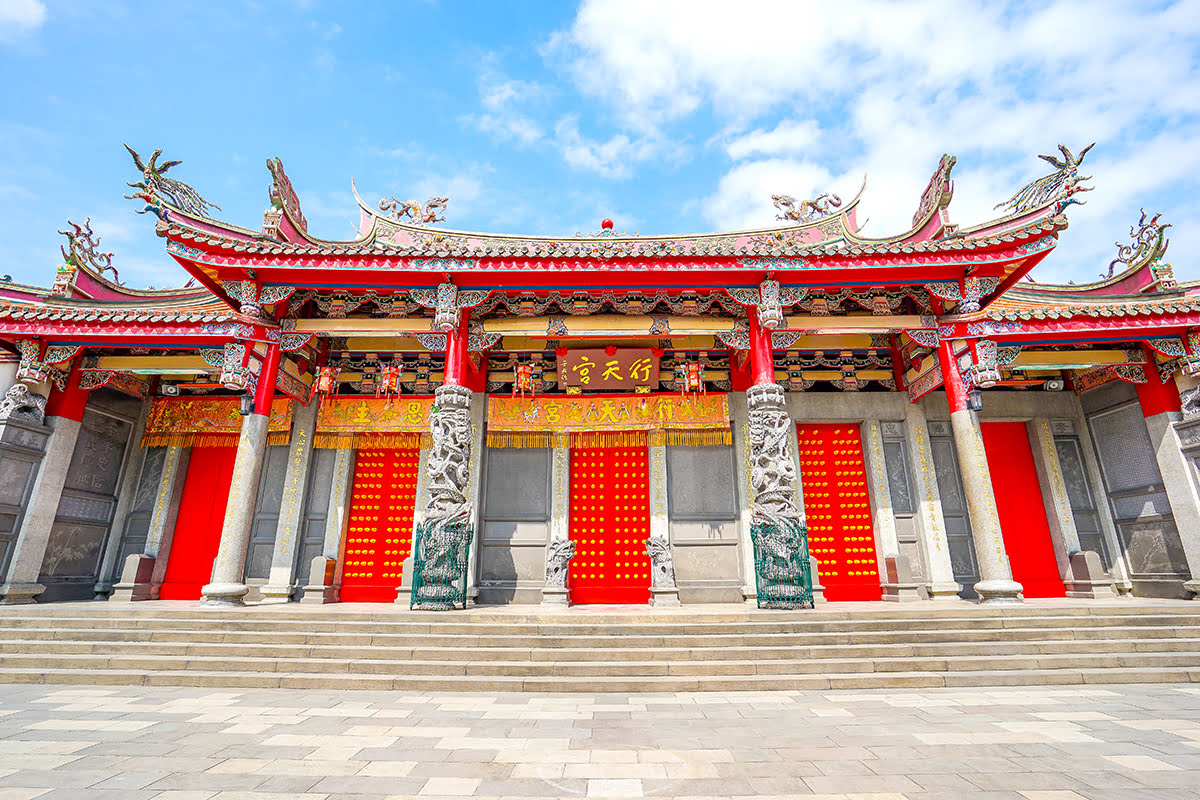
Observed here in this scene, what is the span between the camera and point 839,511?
994 cm

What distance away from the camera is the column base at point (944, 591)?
29.2 ft

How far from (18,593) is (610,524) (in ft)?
30.2

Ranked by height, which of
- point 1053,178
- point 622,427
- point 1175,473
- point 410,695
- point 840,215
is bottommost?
point 410,695

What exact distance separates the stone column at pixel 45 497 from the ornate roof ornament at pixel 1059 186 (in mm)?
16360

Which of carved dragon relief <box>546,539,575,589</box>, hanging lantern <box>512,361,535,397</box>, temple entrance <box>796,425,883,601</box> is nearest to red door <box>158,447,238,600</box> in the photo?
hanging lantern <box>512,361,535,397</box>

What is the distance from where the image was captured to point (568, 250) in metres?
8.28

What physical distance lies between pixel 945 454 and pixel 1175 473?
311cm

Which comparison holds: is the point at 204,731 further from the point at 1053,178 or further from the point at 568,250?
the point at 1053,178

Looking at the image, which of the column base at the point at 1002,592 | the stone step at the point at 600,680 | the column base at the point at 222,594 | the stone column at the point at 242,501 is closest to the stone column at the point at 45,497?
the stone column at the point at 242,501

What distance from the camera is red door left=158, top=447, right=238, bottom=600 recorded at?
981 cm

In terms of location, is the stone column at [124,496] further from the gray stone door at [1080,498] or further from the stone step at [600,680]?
the gray stone door at [1080,498]

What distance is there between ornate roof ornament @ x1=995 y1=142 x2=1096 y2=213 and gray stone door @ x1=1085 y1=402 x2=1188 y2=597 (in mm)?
3951

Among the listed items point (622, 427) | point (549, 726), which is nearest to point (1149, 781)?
point (549, 726)

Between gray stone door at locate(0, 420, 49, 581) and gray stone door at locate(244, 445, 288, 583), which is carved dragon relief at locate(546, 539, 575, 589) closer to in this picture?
gray stone door at locate(244, 445, 288, 583)
